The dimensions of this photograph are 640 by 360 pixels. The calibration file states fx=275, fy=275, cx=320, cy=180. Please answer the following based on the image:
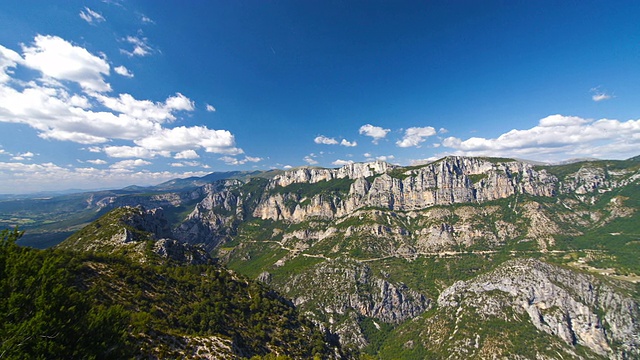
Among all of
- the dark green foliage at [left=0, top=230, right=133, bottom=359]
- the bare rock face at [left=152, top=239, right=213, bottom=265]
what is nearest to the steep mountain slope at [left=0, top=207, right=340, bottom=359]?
the dark green foliage at [left=0, top=230, right=133, bottom=359]

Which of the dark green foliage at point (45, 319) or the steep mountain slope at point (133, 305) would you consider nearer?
the dark green foliage at point (45, 319)

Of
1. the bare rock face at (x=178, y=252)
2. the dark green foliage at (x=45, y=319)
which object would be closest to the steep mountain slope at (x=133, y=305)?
the dark green foliage at (x=45, y=319)

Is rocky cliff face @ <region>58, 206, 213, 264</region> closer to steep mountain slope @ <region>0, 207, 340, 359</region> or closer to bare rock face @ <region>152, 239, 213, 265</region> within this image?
bare rock face @ <region>152, 239, 213, 265</region>

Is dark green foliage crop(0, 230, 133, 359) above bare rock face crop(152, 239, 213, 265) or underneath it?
above

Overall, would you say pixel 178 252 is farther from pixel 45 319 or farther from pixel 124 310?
pixel 45 319

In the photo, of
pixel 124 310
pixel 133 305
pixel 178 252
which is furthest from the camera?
pixel 178 252

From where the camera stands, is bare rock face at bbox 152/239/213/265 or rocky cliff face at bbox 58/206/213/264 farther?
bare rock face at bbox 152/239/213/265

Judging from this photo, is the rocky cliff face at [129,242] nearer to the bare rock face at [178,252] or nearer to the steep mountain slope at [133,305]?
the bare rock face at [178,252]

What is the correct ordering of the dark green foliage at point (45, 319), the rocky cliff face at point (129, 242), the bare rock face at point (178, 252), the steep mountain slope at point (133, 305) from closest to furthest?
the dark green foliage at point (45, 319)
the steep mountain slope at point (133, 305)
the rocky cliff face at point (129, 242)
the bare rock face at point (178, 252)

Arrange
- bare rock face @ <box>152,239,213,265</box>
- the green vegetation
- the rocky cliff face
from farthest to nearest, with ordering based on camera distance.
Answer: bare rock face @ <box>152,239,213,265</box>, the rocky cliff face, the green vegetation

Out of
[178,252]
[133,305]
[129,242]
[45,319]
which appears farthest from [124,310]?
[129,242]
